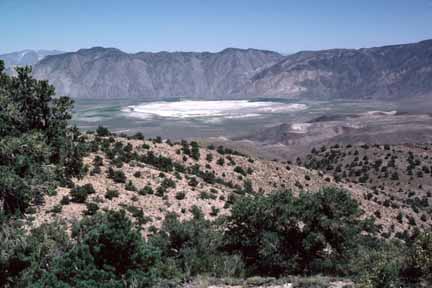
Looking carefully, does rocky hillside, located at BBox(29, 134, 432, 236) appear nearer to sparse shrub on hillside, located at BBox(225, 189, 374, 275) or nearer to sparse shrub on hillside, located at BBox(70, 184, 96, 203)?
sparse shrub on hillside, located at BBox(70, 184, 96, 203)

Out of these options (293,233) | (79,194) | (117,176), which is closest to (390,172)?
(117,176)

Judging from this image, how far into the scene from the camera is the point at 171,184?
26.0 meters

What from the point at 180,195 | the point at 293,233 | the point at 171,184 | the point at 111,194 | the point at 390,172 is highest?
the point at 111,194

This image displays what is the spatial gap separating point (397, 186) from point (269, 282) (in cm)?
4340

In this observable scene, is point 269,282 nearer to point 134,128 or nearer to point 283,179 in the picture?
point 283,179

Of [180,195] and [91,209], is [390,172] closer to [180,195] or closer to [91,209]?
[180,195]

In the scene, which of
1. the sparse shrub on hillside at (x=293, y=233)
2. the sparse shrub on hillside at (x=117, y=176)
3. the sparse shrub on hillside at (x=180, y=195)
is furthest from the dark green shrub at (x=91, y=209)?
the sparse shrub on hillside at (x=293, y=233)

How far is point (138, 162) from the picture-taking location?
29703 millimetres

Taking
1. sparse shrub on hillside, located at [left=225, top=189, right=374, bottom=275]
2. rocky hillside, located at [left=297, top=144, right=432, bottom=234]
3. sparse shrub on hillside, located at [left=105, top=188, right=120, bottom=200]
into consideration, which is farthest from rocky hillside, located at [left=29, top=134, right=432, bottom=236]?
sparse shrub on hillside, located at [left=225, top=189, right=374, bottom=275]

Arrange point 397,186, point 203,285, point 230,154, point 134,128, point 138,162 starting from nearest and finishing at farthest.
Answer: point 203,285
point 138,162
point 230,154
point 397,186
point 134,128

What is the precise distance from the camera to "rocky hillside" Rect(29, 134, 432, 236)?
68.0 feet

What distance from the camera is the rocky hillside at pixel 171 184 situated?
2073cm

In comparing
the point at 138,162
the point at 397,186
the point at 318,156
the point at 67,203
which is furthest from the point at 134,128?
the point at 67,203

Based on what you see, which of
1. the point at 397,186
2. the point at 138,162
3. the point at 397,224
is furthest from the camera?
the point at 397,186
